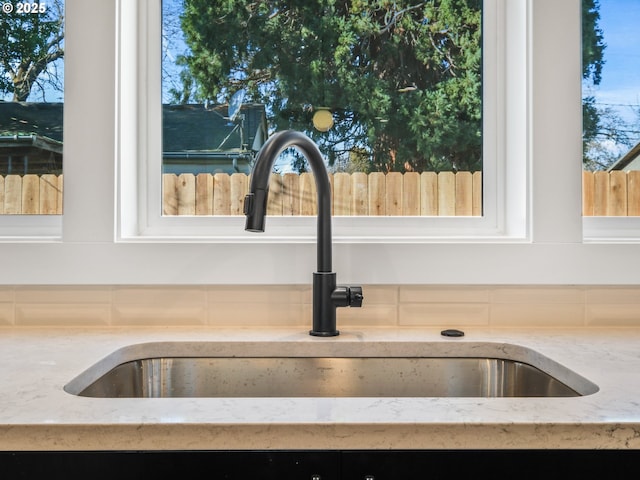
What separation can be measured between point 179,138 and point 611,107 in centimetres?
120

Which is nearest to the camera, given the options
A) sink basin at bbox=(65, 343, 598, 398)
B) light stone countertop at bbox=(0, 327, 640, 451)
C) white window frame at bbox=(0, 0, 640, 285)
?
light stone countertop at bbox=(0, 327, 640, 451)

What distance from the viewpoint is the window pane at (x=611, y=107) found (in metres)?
1.48

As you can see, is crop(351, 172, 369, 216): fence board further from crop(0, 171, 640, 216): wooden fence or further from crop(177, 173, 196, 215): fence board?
crop(177, 173, 196, 215): fence board

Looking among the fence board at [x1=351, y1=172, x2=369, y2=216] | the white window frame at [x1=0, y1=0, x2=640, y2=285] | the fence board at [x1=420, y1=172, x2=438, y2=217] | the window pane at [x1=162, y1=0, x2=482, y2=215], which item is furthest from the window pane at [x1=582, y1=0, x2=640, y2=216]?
the fence board at [x1=351, y1=172, x2=369, y2=216]

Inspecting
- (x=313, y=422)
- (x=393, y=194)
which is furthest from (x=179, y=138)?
(x=313, y=422)

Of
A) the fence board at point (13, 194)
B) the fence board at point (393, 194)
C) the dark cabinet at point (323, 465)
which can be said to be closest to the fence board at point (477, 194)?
the fence board at point (393, 194)

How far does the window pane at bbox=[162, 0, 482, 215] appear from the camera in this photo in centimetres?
150

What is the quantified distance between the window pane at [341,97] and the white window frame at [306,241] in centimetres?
19

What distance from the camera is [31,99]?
1495mm

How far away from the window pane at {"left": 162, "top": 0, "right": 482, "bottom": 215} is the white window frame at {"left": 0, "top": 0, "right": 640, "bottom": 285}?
0.19 metres

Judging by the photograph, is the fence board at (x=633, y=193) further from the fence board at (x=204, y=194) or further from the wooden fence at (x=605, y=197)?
the fence board at (x=204, y=194)

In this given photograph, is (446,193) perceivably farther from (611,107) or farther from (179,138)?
(179,138)

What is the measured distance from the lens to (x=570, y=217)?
1.33 metres

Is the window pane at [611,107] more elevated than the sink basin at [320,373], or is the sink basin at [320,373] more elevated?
the window pane at [611,107]
